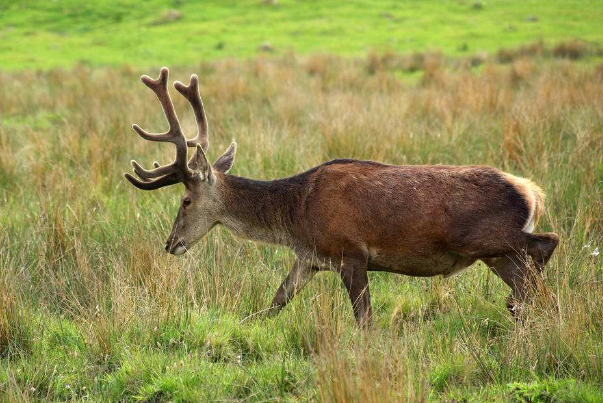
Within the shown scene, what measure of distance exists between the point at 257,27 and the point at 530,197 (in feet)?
80.7

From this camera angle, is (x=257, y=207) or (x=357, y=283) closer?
(x=357, y=283)

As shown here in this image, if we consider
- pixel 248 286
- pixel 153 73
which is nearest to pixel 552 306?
pixel 248 286

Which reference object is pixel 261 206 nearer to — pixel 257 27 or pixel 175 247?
pixel 175 247

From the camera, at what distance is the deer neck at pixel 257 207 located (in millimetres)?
5957

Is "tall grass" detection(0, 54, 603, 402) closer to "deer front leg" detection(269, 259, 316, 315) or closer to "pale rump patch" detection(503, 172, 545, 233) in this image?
"deer front leg" detection(269, 259, 316, 315)

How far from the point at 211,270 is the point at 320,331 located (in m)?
1.63

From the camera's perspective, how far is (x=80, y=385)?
463 cm

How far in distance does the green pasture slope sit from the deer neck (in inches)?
645

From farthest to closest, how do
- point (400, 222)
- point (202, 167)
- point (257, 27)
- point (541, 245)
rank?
point (257, 27) < point (202, 167) < point (400, 222) < point (541, 245)

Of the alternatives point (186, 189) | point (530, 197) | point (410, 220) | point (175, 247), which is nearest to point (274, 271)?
point (175, 247)

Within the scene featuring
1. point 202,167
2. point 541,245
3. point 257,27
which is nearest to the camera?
point 541,245

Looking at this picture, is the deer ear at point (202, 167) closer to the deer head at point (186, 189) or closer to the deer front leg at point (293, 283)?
the deer head at point (186, 189)

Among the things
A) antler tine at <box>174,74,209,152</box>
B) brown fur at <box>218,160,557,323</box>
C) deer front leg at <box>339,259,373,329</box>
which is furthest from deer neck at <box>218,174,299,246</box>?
deer front leg at <box>339,259,373,329</box>

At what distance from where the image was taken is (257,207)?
20.0ft
